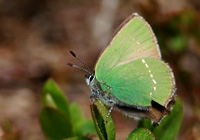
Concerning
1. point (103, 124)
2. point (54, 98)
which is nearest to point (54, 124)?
point (54, 98)

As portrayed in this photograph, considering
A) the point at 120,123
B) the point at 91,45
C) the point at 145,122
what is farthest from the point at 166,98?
the point at 91,45

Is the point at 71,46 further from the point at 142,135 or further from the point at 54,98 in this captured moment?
the point at 142,135

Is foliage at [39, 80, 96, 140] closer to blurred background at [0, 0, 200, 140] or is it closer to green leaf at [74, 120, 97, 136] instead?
green leaf at [74, 120, 97, 136]

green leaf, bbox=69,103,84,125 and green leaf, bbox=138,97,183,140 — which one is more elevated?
green leaf, bbox=69,103,84,125

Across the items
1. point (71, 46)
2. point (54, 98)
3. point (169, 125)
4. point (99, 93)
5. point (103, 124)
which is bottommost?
point (169, 125)

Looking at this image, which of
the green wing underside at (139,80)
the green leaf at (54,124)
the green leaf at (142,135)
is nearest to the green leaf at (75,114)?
the green leaf at (54,124)

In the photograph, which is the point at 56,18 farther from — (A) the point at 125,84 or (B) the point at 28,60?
(A) the point at 125,84

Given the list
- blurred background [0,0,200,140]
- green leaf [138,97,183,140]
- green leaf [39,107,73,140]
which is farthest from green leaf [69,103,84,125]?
blurred background [0,0,200,140]
